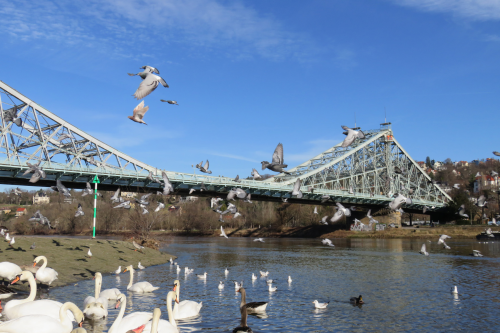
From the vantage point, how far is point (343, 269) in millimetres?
28062

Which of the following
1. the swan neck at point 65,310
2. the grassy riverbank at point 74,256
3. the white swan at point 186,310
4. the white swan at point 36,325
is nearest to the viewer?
the white swan at point 36,325

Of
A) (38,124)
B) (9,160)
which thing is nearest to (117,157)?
(38,124)

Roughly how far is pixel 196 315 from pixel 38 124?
2438 inches

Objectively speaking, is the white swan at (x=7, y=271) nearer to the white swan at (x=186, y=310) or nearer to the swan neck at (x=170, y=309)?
the white swan at (x=186, y=310)

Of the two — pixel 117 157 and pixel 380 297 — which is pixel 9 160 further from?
pixel 380 297

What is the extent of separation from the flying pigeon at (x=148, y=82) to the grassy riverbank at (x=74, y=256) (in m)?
10.0

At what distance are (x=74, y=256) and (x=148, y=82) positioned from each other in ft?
50.6

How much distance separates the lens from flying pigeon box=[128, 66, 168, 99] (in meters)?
13.1

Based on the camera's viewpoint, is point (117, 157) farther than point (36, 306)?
Yes

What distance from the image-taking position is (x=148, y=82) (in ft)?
44.3

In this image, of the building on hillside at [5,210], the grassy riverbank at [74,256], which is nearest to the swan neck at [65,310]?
the grassy riverbank at [74,256]

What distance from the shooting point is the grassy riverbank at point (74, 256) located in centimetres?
2131

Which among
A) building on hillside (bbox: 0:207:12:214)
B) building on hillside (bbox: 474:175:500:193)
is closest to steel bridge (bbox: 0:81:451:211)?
building on hillside (bbox: 474:175:500:193)

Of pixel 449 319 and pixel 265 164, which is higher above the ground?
pixel 265 164
